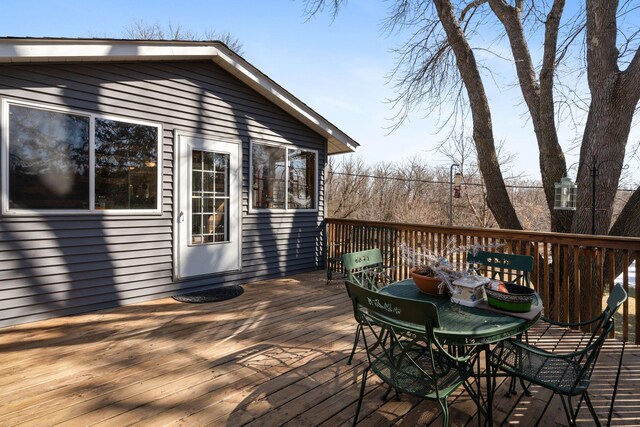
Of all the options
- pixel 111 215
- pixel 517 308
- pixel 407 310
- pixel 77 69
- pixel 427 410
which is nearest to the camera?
pixel 407 310

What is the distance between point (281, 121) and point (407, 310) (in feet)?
16.0

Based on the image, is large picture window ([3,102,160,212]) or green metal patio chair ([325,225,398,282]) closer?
large picture window ([3,102,160,212])

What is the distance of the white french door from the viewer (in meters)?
4.71

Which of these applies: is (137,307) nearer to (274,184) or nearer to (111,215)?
(111,215)

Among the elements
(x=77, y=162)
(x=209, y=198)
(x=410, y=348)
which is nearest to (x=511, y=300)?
(x=410, y=348)

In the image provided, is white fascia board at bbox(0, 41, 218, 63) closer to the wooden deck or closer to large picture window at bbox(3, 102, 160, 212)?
large picture window at bbox(3, 102, 160, 212)

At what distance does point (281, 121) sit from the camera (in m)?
5.95

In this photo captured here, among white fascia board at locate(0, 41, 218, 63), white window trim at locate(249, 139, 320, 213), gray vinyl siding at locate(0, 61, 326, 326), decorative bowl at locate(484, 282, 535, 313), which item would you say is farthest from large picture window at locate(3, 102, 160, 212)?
decorative bowl at locate(484, 282, 535, 313)

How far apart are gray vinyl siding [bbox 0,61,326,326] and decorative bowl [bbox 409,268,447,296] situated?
3492 millimetres

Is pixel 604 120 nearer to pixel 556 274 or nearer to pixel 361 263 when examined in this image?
pixel 556 274

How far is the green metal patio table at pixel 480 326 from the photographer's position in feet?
5.58

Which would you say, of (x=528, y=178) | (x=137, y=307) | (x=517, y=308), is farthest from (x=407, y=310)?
(x=528, y=178)

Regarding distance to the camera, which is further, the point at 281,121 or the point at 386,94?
the point at 386,94

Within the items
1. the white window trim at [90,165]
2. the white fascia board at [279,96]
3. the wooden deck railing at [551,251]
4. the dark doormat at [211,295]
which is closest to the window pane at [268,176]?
the white fascia board at [279,96]
